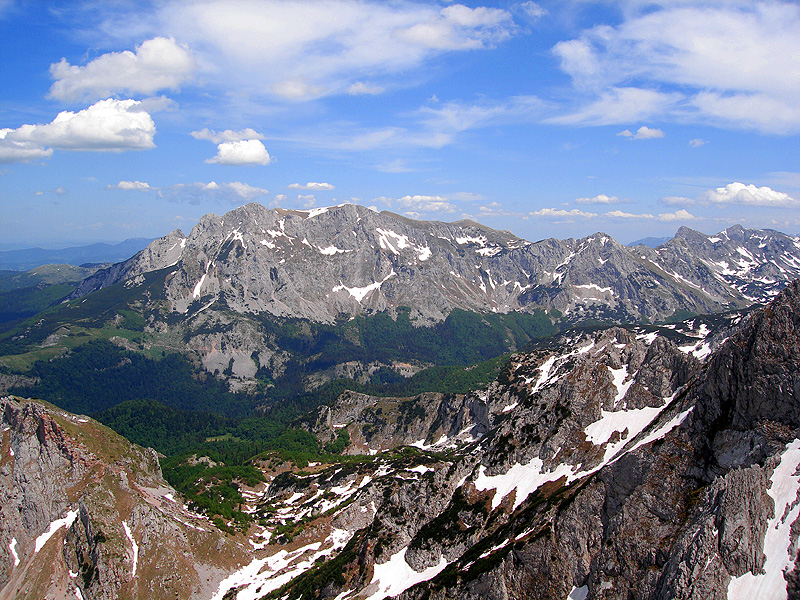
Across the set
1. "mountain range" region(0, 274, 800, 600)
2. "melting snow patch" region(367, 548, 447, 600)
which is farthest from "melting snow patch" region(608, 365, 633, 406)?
"melting snow patch" region(367, 548, 447, 600)

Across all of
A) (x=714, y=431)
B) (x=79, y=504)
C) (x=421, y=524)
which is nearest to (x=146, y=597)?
(x=79, y=504)

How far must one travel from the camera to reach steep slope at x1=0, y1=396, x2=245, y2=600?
9606cm

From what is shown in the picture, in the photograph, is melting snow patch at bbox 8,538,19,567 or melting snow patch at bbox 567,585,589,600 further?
melting snow patch at bbox 8,538,19,567

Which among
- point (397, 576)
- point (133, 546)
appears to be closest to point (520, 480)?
point (397, 576)

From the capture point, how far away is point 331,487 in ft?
480

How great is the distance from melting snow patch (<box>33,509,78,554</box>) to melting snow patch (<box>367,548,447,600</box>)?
70636mm

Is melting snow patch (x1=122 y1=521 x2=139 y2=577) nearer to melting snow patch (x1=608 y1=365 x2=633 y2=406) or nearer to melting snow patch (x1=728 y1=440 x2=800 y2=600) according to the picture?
melting snow patch (x1=608 y1=365 x2=633 y2=406)

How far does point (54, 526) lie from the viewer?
4146 inches

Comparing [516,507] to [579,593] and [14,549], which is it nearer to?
[579,593]

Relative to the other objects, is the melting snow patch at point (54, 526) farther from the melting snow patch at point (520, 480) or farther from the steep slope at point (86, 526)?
the melting snow patch at point (520, 480)

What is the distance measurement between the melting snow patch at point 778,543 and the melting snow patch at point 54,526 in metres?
122

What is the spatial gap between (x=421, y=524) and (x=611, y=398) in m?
44.9

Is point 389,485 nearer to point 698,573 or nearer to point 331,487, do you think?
point 331,487

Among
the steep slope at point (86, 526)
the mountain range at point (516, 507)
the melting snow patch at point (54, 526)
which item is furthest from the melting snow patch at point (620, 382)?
the melting snow patch at point (54, 526)
